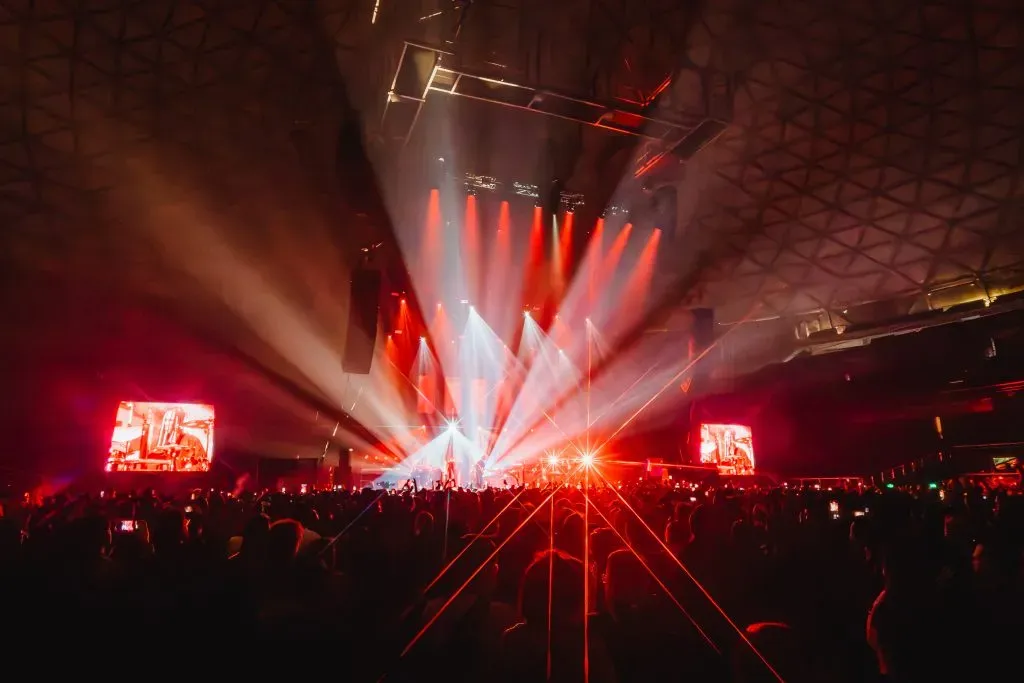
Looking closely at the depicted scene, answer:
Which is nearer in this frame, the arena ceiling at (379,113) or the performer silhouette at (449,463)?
the arena ceiling at (379,113)

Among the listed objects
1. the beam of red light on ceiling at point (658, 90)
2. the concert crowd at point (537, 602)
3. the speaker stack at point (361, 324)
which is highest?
the beam of red light on ceiling at point (658, 90)

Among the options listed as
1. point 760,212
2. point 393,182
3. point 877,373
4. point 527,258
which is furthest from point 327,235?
point 877,373

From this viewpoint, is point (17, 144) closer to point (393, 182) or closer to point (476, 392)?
point (393, 182)

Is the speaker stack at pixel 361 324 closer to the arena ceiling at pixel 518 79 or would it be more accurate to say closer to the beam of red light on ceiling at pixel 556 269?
the arena ceiling at pixel 518 79

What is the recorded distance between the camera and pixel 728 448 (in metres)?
30.5

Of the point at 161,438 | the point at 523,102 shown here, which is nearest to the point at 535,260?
the point at 523,102

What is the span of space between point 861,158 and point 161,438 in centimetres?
3160

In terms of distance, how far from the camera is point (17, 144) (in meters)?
20.4

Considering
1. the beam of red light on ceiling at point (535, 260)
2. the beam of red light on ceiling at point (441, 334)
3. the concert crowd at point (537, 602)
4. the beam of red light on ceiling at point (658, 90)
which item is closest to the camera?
the concert crowd at point (537, 602)

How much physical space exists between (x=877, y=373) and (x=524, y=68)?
24341 millimetres

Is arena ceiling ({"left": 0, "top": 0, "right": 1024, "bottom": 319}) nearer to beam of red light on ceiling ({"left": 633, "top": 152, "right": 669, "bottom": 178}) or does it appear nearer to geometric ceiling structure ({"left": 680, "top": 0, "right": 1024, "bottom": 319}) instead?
geometric ceiling structure ({"left": 680, "top": 0, "right": 1024, "bottom": 319})

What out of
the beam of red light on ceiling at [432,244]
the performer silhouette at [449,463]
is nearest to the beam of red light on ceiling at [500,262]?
the beam of red light on ceiling at [432,244]

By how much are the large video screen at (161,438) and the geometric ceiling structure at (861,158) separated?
22719mm

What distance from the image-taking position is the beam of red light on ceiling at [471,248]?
26.8 m
